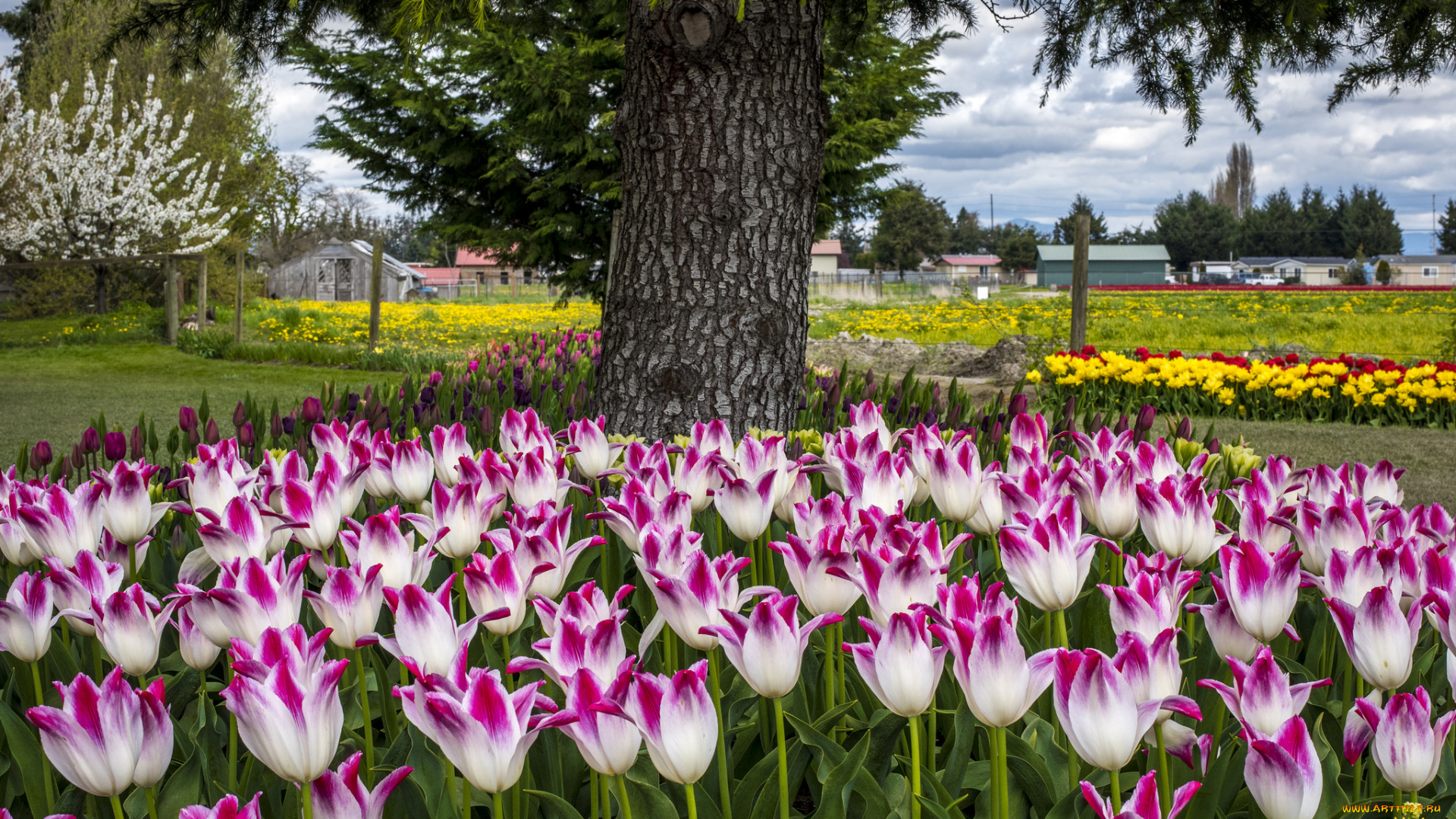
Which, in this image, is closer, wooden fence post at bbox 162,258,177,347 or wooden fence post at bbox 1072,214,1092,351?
wooden fence post at bbox 1072,214,1092,351

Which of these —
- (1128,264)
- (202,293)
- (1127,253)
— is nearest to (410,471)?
(202,293)

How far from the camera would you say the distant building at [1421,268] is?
6838cm

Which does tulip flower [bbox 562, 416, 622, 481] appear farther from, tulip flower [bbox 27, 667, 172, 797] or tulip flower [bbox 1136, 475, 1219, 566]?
tulip flower [bbox 27, 667, 172, 797]

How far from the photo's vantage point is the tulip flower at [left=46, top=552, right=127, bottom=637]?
1335 millimetres

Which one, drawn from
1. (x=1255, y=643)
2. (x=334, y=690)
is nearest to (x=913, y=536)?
(x=1255, y=643)

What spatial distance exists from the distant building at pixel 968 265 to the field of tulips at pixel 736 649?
87315 mm

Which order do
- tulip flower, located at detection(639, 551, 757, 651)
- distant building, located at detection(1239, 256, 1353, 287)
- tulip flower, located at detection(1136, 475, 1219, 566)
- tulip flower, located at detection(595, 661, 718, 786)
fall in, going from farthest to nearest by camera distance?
distant building, located at detection(1239, 256, 1353, 287) → tulip flower, located at detection(1136, 475, 1219, 566) → tulip flower, located at detection(639, 551, 757, 651) → tulip flower, located at detection(595, 661, 718, 786)

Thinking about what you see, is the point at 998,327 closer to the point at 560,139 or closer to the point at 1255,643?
the point at 560,139

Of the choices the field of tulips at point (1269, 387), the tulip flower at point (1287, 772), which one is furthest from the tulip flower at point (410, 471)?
the field of tulips at point (1269, 387)

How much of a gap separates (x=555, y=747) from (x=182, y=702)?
2.04ft

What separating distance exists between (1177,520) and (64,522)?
5.97 ft

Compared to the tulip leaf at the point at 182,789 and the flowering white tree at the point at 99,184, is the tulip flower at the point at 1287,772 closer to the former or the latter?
the tulip leaf at the point at 182,789

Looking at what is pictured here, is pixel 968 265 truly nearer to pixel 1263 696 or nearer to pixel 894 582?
pixel 894 582

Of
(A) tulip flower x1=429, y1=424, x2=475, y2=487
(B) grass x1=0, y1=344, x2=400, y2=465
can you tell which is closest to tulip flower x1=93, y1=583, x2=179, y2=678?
(A) tulip flower x1=429, y1=424, x2=475, y2=487
